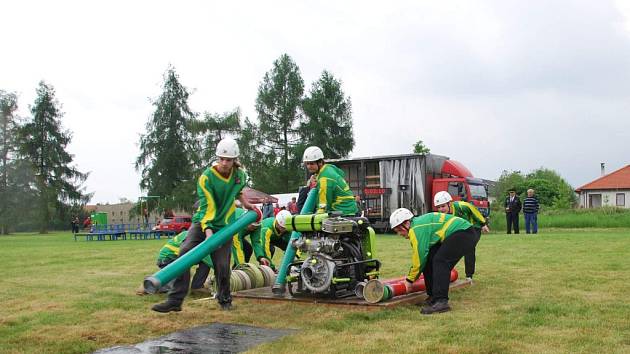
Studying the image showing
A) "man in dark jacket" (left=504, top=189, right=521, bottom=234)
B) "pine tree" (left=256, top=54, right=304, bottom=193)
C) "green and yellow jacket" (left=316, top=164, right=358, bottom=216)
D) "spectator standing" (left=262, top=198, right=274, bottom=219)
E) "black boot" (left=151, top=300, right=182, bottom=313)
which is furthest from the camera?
"pine tree" (left=256, top=54, right=304, bottom=193)

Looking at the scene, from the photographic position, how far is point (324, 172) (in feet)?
28.1

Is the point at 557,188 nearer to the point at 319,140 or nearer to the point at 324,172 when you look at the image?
the point at 319,140

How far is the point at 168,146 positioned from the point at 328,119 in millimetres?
14157

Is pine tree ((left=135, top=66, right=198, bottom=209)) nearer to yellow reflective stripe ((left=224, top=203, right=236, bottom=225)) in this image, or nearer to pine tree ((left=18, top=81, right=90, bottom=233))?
pine tree ((left=18, top=81, right=90, bottom=233))

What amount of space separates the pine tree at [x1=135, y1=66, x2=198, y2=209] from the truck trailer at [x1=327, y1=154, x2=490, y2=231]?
28.9 metres

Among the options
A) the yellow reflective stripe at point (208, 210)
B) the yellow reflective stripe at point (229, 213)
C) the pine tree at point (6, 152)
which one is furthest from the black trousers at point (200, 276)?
the pine tree at point (6, 152)

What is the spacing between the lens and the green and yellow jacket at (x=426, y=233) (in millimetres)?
7637

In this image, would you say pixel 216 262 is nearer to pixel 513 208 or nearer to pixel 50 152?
pixel 513 208

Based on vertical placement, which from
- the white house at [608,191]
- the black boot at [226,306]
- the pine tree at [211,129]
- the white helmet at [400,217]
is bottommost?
the black boot at [226,306]

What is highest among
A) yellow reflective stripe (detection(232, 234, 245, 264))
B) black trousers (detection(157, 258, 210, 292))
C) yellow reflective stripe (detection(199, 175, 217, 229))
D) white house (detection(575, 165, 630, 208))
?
white house (detection(575, 165, 630, 208))

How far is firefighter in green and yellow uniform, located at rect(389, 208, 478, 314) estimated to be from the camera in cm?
759

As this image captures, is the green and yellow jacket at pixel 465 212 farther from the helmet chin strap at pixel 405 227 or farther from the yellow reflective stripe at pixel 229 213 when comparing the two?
the yellow reflective stripe at pixel 229 213

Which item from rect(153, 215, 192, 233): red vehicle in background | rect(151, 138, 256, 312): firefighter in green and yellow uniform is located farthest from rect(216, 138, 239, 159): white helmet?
rect(153, 215, 192, 233): red vehicle in background

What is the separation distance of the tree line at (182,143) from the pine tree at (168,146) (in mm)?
87
